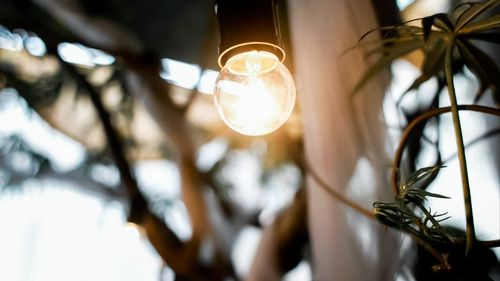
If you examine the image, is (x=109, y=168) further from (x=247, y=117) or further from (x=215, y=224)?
(x=247, y=117)

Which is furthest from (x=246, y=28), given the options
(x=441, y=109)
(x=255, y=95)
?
(x=441, y=109)

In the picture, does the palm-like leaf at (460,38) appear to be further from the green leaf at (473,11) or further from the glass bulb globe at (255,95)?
the glass bulb globe at (255,95)

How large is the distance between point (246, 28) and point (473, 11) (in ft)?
1.23

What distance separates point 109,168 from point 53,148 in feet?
1.25

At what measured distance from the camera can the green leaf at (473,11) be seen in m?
0.78

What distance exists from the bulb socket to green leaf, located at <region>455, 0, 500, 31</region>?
30 centimetres

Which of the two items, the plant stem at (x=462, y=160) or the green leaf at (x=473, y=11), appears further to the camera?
the green leaf at (x=473, y=11)

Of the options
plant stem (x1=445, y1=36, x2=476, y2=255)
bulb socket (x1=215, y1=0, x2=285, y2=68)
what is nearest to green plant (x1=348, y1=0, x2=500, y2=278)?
plant stem (x1=445, y1=36, x2=476, y2=255)

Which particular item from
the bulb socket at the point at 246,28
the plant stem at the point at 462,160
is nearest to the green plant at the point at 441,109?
the plant stem at the point at 462,160

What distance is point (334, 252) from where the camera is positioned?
1.31 meters

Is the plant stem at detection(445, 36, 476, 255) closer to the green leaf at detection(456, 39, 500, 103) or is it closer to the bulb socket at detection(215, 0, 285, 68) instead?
the green leaf at detection(456, 39, 500, 103)

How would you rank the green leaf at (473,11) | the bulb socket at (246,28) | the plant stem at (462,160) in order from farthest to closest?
the bulb socket at (246,28), the green leaf at (473,11), the plant stem at (462,160)

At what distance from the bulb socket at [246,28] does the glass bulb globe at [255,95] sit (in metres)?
0.05

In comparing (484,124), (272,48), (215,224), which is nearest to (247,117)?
(272,48)
